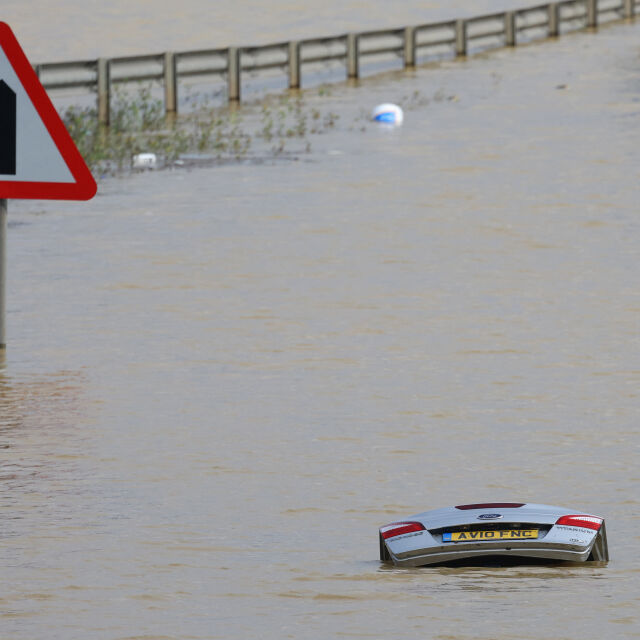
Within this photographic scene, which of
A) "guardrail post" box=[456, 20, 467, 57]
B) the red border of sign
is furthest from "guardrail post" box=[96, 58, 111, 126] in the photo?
the red border of sign

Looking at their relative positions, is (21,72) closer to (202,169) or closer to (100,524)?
(100,524)

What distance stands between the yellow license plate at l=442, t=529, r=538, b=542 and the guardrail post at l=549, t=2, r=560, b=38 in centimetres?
4151

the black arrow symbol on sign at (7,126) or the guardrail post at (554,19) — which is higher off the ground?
the guardrail post at (554,19)

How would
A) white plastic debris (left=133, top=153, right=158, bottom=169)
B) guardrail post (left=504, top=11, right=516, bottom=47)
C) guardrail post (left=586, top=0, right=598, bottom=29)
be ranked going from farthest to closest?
guardrail post (left=586, top=0, right=598, bottom=29) < guardrail post (left=504, top=11, right=516, bottom=47) < white plastic debris (left=133, top=153, right=158, bottom=169)

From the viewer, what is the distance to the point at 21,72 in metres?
8.88

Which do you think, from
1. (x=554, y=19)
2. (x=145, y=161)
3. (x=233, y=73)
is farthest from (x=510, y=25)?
(x=145, y=161)

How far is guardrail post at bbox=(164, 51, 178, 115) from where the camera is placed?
30531 mm

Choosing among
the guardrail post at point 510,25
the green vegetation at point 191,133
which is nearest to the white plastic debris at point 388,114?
the green vegetation at point 191,133

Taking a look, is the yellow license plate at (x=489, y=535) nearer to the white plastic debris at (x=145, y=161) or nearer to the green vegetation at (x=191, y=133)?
the green vegetation at (x=191, y=133)

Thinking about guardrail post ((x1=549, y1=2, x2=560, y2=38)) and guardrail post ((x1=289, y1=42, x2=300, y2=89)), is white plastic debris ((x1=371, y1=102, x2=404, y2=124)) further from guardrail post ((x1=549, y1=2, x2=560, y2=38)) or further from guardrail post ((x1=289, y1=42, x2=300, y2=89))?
guardrail post ((x1=549, y1=2, x2=560, y2=38))

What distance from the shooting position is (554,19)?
46.7m

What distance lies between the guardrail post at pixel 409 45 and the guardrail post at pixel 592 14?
34.7ft

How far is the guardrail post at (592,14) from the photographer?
48.8 m

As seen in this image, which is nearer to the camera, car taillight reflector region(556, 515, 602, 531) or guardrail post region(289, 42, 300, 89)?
car taillight reflector region(556, 515, 602, 531)
